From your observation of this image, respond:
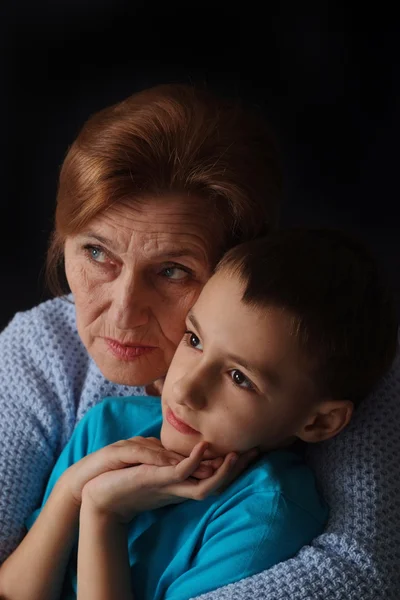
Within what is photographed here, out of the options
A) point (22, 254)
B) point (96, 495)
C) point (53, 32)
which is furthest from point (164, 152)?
point (22, 254)

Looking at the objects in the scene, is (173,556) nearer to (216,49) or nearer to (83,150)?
(83,150)

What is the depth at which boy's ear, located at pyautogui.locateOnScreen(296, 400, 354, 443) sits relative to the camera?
1.35 meters

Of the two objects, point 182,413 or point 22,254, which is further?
point 22,254

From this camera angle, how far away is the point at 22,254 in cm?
218

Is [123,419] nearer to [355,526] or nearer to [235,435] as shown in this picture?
[235,435]

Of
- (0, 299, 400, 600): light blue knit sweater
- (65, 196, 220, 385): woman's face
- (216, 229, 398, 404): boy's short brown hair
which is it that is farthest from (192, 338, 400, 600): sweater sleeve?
(65, 196, 220, 385): woman's face

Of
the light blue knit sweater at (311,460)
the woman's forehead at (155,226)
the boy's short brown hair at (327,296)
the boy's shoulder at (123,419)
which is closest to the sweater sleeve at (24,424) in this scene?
the light blue knit sweater at (311,460)

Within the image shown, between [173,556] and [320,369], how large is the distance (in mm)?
388

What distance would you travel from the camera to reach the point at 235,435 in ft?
4.29

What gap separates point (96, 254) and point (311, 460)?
0.52 metres

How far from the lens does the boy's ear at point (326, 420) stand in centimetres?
135

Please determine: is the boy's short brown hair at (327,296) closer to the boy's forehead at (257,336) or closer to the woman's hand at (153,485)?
the boy's forehead at (257,336)

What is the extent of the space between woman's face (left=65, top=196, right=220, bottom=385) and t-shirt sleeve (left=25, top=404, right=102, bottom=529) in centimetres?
8

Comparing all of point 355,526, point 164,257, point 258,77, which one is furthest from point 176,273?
point 258,77
